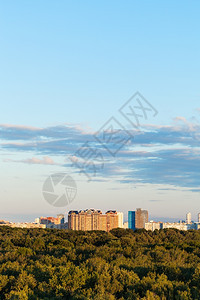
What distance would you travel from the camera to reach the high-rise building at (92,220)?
178m

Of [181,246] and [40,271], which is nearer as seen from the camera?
[40,271]

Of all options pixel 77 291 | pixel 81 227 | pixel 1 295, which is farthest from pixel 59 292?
pixel 81 227

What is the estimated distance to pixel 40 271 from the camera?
25.5 m

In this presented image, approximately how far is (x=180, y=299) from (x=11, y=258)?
21.3 m

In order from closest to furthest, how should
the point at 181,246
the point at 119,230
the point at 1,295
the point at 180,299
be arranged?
the point at 180,299
the point at 1,295
the point at 181,246
the point at 119,230

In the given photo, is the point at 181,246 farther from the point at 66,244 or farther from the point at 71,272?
the point at 71,272

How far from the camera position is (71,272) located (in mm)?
22922

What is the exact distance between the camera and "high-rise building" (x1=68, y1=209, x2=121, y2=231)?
17838 centimetres

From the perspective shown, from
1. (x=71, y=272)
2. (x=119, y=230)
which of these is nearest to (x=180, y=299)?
(x=71, y=272)

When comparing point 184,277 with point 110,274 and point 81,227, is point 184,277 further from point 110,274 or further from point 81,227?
point 81,227

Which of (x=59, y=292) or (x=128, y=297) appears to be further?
(x=59, y=292)

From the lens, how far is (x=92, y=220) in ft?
594

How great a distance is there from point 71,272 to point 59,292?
2.24 metres

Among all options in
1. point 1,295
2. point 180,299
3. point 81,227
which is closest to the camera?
point 180,299
